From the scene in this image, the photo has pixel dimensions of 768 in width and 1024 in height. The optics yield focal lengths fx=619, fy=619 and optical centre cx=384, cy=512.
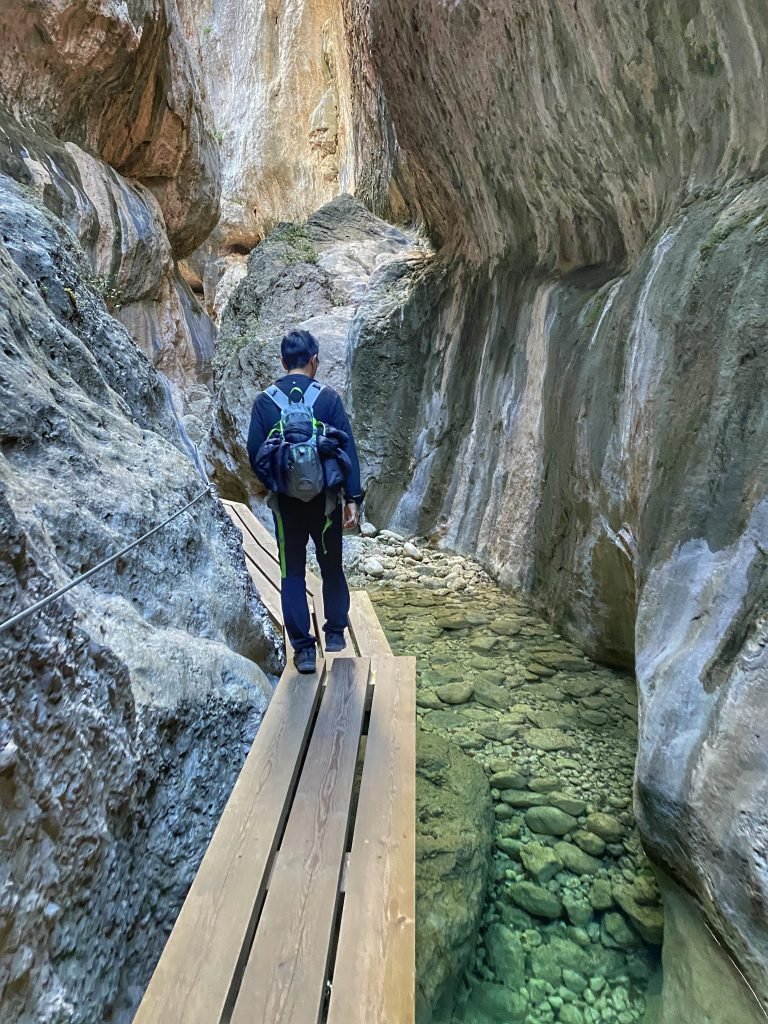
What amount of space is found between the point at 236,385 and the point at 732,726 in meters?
8.13

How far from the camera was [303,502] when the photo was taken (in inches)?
108

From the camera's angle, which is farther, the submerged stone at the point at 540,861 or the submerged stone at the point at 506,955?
the submerged stone at the point at 540,861

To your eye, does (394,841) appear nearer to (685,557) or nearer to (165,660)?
(165,660)

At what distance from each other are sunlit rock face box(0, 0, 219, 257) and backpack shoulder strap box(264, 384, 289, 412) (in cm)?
1156

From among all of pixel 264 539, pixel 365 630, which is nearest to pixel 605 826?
pixel 365 630

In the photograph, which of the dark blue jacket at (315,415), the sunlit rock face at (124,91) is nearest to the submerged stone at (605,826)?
the dark blue jacket at (315,415)

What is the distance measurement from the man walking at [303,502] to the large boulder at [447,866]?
0.95m

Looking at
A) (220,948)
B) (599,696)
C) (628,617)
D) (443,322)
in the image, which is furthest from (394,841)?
(443,322)

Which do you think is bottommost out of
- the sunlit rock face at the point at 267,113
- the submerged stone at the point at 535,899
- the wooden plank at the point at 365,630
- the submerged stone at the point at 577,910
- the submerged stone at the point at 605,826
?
the submerged stone at the point at 535,899

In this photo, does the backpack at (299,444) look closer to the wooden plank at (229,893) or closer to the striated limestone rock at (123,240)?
the wooden plank at (229,893)

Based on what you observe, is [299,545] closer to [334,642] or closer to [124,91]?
[334,642]

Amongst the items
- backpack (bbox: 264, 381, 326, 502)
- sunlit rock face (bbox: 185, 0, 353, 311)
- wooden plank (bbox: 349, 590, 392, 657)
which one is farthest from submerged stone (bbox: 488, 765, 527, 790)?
sunlit rock face (bbox: 185, 0, 353, 311)

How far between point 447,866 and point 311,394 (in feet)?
6.88

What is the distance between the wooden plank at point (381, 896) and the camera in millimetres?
1385
